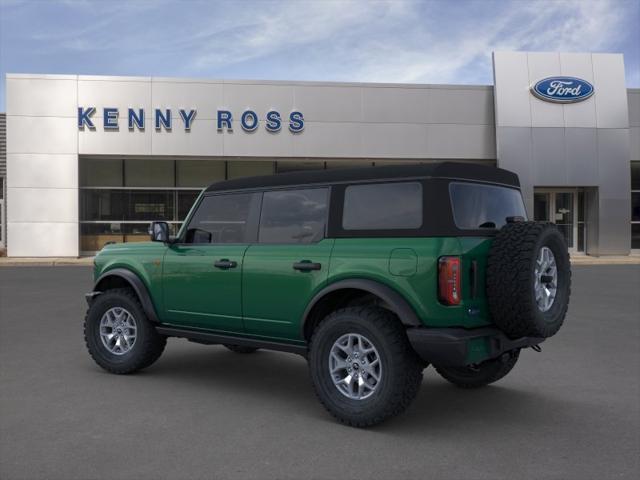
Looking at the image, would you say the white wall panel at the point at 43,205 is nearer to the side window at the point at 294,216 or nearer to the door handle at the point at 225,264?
the door handle at the point at 225,264

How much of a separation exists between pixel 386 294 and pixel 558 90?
23.1 m

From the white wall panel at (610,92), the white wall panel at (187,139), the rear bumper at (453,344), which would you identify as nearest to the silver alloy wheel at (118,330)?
the rear bumper at (453,344)

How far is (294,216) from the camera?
5332 mm

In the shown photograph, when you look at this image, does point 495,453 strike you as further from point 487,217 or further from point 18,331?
point 18,331

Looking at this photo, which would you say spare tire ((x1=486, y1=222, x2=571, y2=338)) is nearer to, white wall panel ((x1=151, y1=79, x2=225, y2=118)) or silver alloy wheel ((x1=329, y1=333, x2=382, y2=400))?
silver alloy wheel ((x1=329, y1=333, x2=382, y2=400))

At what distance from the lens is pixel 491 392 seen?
5.64 metres

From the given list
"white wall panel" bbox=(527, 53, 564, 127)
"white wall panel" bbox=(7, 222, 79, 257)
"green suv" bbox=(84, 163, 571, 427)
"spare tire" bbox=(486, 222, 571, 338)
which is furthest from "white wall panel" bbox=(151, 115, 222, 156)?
"spare tire" bbox=(486, 222, 571, 338)

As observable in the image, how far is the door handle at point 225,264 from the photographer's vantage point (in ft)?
18.0

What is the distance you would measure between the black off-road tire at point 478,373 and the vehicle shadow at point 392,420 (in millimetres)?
77

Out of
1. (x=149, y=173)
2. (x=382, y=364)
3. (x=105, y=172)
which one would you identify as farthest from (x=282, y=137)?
(x=382, y=364)

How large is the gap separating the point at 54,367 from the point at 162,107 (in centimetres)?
1884

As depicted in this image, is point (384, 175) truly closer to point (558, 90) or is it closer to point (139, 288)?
point (139, 288)

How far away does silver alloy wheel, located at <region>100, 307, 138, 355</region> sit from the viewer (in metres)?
6.41

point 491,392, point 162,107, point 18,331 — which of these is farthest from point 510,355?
point 162,107
